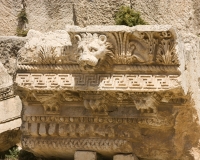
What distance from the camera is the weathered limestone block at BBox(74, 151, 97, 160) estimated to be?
188 inches

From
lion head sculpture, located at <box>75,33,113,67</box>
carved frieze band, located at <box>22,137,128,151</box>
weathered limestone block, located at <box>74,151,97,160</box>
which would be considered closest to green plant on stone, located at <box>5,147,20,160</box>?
carved frieze band, located at <box>22,137,128,151</box>

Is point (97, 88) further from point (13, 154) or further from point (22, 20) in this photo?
point (22, 20)

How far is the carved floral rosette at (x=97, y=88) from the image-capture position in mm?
4285

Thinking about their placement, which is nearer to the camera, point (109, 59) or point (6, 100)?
point (109, 59)

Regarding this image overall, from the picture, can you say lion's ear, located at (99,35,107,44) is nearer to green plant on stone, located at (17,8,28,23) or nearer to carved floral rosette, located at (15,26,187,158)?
carved floral rosette, located at (15,26,187,158)

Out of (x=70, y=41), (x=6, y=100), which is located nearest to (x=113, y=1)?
(x=6, y=100)

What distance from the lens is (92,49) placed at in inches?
169

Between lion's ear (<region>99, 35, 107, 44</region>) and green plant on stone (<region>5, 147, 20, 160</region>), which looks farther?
green plant on stone (<region>5, 147, 20, 160</region>)

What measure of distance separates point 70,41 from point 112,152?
3.49 feet

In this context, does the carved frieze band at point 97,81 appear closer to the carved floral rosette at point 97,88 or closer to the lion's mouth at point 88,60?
the carved floral rosette at point 97,88

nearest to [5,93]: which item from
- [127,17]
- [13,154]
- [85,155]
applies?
[13,154]

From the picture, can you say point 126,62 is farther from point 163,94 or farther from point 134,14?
point 134,14

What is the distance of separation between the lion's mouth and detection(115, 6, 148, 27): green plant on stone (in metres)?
9.51

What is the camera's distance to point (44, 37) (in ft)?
15.6
